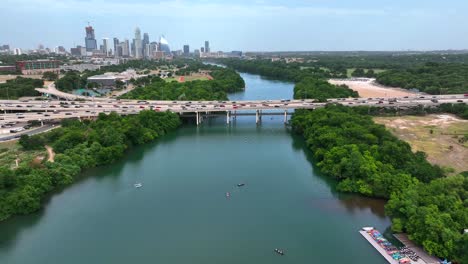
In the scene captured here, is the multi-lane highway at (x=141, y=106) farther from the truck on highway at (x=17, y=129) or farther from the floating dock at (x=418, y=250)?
the floating dock at (x=418, y=250)

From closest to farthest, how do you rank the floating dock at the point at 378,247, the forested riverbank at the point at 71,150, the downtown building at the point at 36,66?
the floating dock at the point at 378,247, the forested riverbank at the point at 71,150, the downtown building at the point at 36,66

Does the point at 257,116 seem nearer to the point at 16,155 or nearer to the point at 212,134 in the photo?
the point at 212,134

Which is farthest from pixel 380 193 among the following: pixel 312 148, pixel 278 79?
pixel 278 79

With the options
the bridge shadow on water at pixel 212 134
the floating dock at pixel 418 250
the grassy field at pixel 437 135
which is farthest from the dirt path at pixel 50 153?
the grassy field at pixel 437 135

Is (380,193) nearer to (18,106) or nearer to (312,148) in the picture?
(312,148)

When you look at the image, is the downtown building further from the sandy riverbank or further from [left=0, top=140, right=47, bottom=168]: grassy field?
the sandy riverbank

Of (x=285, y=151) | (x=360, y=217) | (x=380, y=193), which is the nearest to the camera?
(x=360, y=217)

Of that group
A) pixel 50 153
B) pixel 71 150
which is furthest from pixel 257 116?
pixel 50 153

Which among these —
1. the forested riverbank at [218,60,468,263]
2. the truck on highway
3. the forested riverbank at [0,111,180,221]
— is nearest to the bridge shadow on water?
the forested riverbank at [0,111,180,221]
